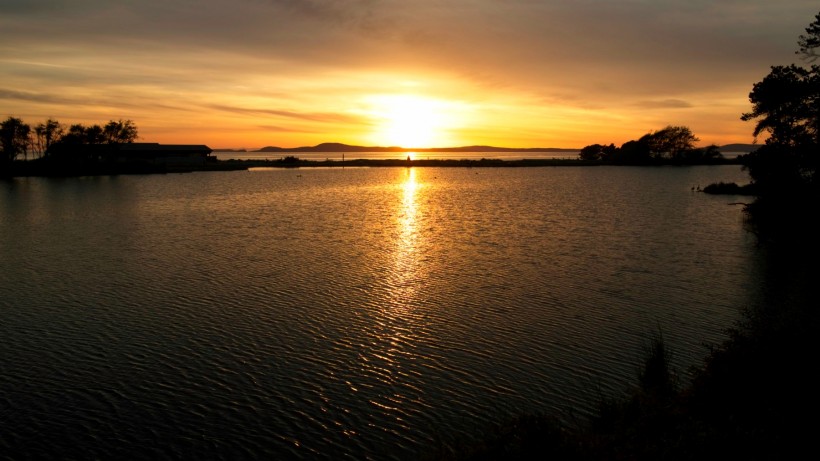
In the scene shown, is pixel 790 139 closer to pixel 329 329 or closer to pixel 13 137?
pixel 329 329

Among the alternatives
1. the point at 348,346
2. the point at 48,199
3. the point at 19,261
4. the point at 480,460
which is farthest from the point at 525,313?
the point at 48,199

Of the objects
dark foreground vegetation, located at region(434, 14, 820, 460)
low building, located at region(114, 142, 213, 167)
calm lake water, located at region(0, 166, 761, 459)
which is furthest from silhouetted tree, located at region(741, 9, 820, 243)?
low building, located at region(114, 142, 213, 167)

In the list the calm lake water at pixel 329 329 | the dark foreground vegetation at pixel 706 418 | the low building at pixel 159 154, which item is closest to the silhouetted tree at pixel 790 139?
the calm lake water at pixel 329 329

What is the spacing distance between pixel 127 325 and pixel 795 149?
46.7 meters

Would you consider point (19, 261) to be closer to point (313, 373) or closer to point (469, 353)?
point (313, 373)

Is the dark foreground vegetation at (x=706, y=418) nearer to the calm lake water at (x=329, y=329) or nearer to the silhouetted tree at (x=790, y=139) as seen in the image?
the calm lake water at (x=329, y=329)

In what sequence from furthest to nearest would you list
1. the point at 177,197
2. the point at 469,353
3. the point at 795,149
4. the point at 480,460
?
1. the point at 177,197
2. the point at 795,149
3. the point at 469,353
4. the point at 480,460

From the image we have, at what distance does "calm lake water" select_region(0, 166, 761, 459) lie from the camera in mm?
13438

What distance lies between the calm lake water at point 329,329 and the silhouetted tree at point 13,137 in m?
110

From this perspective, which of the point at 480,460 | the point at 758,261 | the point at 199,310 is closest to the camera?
the point at 480,460

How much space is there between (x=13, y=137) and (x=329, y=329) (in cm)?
14802

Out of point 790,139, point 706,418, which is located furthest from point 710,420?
point 790,139

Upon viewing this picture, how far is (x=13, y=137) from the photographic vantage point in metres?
131

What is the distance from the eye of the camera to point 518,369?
16578 millimetres
